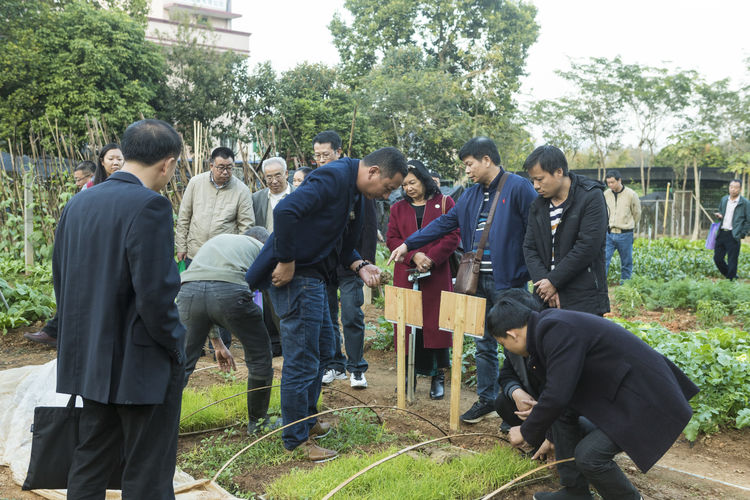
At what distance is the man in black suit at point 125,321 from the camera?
232 cm

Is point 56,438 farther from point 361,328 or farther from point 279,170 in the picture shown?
point 279,170

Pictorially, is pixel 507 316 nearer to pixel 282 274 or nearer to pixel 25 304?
pixel 282 274

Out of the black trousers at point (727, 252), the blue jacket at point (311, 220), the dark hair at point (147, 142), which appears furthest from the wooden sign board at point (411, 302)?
the black trousers at point (727, 252)

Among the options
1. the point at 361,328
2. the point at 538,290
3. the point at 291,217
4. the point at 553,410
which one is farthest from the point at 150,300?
the point at 361,328

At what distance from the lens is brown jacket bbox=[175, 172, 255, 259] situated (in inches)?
229

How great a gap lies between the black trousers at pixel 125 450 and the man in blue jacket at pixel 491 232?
2.51 m

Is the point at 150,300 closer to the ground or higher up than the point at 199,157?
closer to the ground

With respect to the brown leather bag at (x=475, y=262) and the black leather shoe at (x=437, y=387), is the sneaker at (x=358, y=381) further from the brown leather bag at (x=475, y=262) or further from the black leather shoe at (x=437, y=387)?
the brown leather bag at (x=475, y=262)

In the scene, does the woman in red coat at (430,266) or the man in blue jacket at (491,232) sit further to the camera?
the woman in red coat at (430,266)

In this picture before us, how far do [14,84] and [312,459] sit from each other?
1838 centimetres

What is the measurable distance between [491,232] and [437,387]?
150 cm

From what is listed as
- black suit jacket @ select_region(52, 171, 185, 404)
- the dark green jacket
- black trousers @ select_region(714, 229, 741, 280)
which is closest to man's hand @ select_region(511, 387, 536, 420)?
black suit jacket @ select_region(52, 171, 185, 404)

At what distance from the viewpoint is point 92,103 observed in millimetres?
17578

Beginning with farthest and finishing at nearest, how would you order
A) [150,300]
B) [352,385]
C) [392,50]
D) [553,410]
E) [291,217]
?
[392,50], [352,385], [291,217], [553,410], [150,300]
